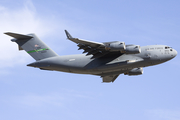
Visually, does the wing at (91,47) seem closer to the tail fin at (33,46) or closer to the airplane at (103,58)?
the airplane at (103,58)

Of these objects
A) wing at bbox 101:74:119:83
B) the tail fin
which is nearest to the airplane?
the tail fin

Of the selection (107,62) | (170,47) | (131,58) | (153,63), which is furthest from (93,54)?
(170,47)

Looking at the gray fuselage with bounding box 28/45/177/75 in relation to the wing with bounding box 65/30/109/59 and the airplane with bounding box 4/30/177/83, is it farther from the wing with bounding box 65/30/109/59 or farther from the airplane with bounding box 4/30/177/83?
the wing with bounding box 65/30/109/59

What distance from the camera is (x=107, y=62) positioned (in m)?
16.6

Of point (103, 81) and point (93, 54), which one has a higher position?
point (93, 54)

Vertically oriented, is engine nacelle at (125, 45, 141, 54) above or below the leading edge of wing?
below

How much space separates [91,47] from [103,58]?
108 cm

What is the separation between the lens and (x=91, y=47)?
53.5 ft

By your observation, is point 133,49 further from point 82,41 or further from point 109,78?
point 109,78

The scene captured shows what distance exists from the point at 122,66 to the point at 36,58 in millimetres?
5552

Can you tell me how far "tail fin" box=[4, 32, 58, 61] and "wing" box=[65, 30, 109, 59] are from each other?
107 inches

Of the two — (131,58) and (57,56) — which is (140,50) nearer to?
(131,58)

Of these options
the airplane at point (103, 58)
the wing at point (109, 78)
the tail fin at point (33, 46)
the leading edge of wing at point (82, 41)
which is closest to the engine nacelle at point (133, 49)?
the airplane at point (103, 58)

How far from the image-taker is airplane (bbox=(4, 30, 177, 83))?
52.0 ft
